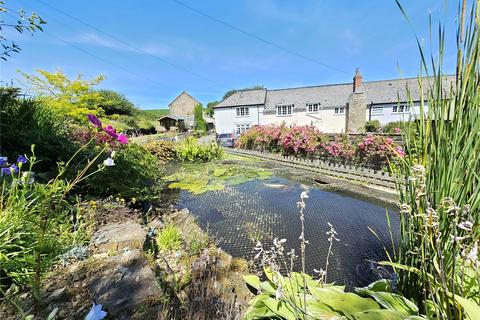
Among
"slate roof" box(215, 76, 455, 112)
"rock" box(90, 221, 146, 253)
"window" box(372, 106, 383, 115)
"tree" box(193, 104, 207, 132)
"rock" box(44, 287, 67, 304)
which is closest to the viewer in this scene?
"rock" box(44, 287, 67, 304)

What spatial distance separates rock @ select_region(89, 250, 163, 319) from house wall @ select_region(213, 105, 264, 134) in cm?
2521

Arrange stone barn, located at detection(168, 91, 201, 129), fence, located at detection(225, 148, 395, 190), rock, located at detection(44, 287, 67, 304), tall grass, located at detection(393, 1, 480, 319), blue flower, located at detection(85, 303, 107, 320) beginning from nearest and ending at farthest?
blue flower, located at detection(85, 303, 107, 320), tall grass, located at detection(393, 1, 480, 319), rock, located at detection(44, 287, 67, 304), fence, located at detection(225, 148, 395, 190), stone barn, located at detection(168, 91, 201, 129)

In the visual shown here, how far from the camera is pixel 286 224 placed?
3.21 m

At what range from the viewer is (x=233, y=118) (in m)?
27.6

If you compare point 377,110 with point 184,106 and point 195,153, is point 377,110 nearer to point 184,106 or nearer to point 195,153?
point 195,153

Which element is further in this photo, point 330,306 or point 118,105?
point 118,105

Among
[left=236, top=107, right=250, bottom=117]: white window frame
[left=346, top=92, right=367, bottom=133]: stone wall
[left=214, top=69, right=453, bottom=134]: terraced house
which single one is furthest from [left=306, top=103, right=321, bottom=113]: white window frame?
[left=236, top=107, right=250, bottom=117]: white window frame

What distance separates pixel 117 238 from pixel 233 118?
26.3 m

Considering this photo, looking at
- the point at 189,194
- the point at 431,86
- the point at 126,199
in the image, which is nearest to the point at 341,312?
the point at 431,86

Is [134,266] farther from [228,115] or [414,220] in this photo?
[228,115]

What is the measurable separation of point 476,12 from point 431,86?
0.95 ft

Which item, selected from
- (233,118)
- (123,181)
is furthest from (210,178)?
(233,118)

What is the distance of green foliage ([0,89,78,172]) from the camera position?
8.95 ft

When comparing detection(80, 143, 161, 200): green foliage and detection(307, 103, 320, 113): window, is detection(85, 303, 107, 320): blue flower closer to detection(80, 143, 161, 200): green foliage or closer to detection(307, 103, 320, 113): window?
detection(80, 143, 161, 200): green foliage
